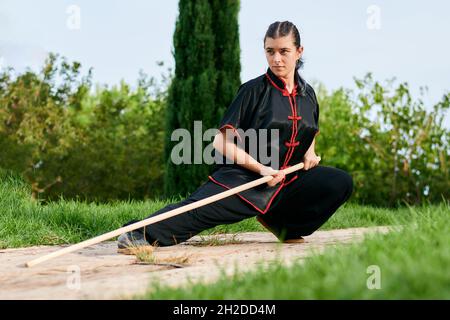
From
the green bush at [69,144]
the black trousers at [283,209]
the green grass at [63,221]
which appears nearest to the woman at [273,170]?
the black trousers at [283,209]

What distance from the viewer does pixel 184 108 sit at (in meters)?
9.63

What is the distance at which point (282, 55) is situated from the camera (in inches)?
167

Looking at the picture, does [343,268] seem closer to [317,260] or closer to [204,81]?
[317,260]

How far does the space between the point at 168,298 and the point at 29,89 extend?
9.49 metres

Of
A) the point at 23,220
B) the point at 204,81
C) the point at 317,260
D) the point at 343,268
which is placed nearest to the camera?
the point at 343,268

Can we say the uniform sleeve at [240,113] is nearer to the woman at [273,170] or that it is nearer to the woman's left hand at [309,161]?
the woman at [273,170]

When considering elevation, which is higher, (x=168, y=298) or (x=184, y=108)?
(x=184, y=108)

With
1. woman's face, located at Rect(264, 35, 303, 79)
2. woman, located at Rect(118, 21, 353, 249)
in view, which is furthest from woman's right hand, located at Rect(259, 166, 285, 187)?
woman's face, located at Rect(264, 35, 303, 79)

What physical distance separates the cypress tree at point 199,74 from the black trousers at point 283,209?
490 cm

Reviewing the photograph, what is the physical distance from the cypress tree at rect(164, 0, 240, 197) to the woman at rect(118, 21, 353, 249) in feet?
16.3

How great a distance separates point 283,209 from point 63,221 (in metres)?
2.12

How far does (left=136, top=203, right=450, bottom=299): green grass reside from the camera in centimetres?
230
